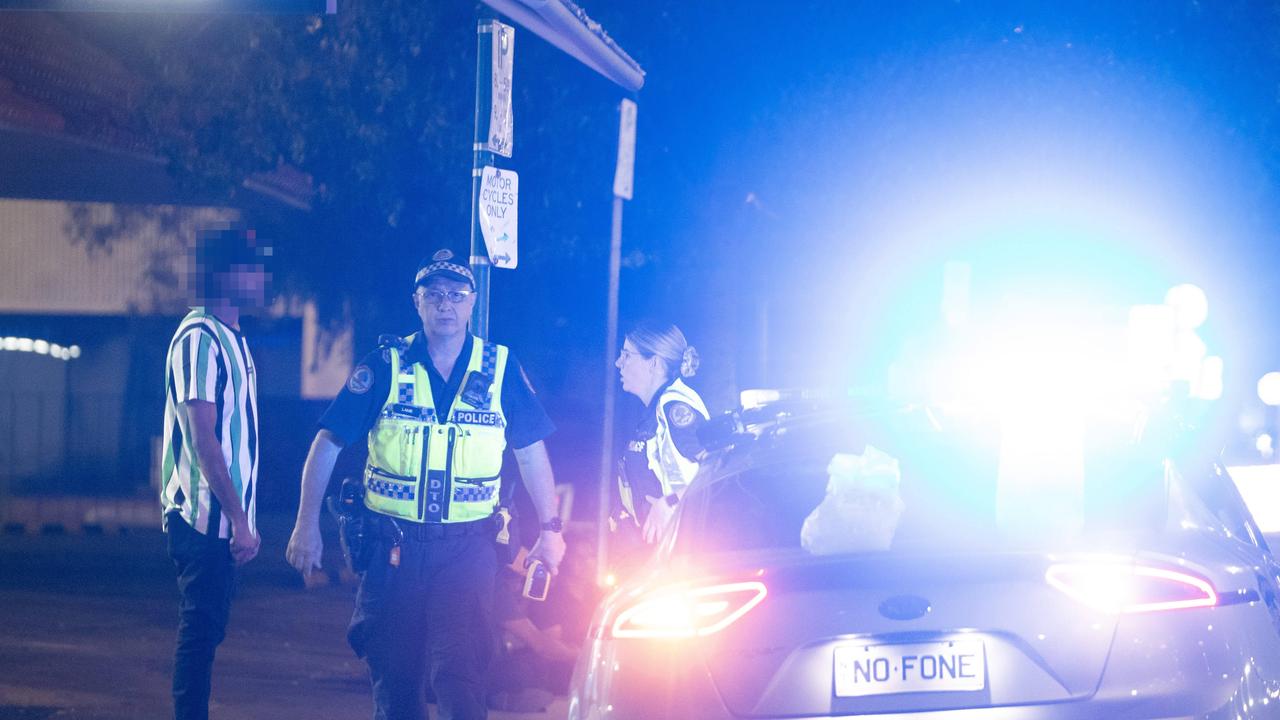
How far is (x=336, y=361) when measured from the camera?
1978 cm

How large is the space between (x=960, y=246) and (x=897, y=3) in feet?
17.1

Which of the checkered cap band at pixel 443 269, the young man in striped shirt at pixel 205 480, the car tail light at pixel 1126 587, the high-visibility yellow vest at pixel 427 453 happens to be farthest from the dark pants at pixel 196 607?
the car tail light at pixel 1126 587

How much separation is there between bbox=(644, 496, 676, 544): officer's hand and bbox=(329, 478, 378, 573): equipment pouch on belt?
155cm

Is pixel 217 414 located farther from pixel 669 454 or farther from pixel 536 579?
pixel 669 454

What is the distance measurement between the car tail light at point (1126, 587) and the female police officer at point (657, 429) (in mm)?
3021

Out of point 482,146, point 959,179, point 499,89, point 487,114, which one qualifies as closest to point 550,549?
point 482,146

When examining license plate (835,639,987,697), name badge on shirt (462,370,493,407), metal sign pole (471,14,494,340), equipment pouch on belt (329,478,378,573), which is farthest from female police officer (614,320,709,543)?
license plate (835,639,987,697)

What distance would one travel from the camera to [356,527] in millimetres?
5738

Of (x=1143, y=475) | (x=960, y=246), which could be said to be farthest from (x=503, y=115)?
(x=960, y=246)

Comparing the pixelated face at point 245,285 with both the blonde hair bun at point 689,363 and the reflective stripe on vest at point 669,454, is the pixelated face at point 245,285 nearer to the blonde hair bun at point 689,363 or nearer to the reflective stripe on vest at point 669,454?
the reflective stripe on vest at point 669,454

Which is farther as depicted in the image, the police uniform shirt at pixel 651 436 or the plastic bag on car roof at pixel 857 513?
the police uniform shirt at pixel 651 436

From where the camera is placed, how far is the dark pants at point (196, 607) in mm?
5891

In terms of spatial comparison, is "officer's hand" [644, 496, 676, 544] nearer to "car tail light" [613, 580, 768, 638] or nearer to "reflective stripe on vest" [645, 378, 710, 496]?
"reflective stripe on vest" [645, 378, 710, 496]

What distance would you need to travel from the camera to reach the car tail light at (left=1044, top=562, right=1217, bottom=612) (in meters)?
3.91
